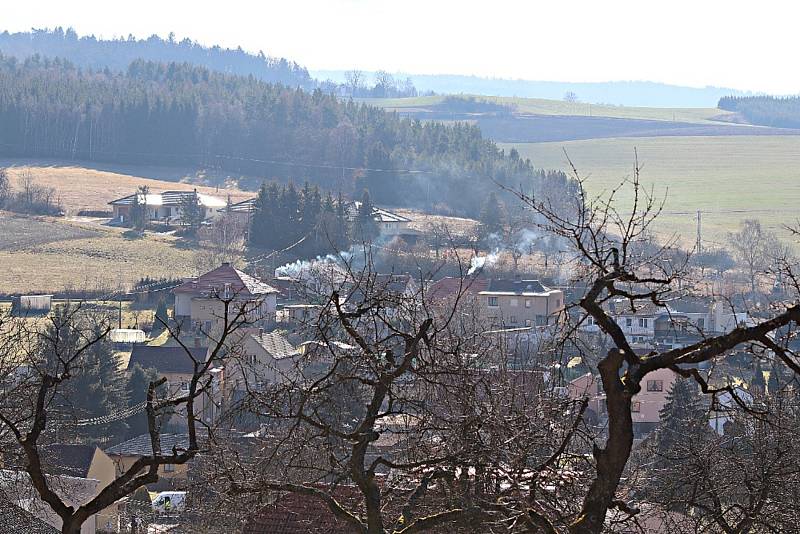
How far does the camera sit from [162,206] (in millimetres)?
76062

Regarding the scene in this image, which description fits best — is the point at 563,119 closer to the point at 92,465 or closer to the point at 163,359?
the point at 163,359

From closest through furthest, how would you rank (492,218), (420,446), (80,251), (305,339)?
1. (420,446)
2. (305,339)
3. (80,251)
4. (492,218)

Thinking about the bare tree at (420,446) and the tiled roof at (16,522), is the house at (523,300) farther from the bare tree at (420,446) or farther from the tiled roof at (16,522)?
the bare tree at (420,446)

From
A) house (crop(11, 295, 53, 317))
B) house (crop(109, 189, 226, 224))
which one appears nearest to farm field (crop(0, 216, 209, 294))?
house (crop(11, 295, 53, 317))

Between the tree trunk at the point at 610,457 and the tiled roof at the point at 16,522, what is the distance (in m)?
7.36

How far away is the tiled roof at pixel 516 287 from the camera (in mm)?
49656

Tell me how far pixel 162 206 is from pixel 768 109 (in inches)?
3761

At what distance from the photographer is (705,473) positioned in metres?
7.02

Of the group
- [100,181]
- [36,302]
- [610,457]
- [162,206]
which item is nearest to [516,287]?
[36,302]

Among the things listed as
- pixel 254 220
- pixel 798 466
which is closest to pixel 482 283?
pixel 254 220

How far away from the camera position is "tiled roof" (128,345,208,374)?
35.2 m

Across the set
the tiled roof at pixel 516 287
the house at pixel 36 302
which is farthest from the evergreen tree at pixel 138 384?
the tiled roof at pixel 516 287

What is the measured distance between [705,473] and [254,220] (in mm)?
58620

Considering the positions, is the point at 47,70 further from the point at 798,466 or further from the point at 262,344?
the point at 798,466
